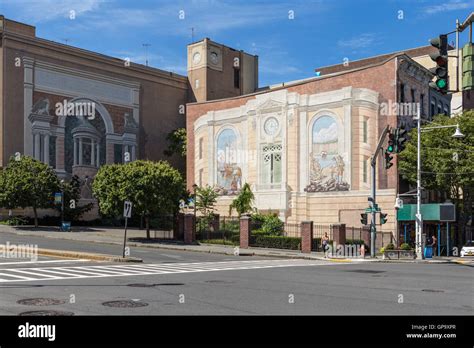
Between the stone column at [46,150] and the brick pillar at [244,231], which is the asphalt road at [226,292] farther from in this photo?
the stone column at [46,150]

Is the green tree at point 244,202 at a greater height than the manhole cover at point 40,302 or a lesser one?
greater

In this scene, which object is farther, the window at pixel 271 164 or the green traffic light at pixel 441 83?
the window at pixel 271 164

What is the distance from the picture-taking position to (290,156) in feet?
176

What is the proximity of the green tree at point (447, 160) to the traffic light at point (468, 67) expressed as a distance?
3446 centimetres

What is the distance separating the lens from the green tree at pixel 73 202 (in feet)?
203

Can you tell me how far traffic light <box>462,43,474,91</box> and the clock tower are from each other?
69.9 metres

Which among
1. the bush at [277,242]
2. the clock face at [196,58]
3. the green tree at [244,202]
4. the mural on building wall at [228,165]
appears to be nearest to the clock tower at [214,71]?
the clock face at [196,58]

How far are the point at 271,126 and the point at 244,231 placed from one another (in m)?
13.5

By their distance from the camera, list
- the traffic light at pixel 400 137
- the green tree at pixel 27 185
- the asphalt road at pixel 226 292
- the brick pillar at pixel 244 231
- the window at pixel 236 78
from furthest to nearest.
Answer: the window at pixel 236 78, the green tree at pixel 27 185, the brick pillar at pixel 244 231, the traffic light at pixel 400 137, the asphalt road at pixel 226 292

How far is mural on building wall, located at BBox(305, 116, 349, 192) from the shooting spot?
5075 cm

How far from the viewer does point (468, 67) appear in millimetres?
11789

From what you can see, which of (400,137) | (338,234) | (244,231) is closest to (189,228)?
(244,231)

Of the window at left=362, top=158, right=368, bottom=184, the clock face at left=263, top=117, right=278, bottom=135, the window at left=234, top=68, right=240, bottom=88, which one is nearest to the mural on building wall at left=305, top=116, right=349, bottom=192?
the window at left=362, top=158, right=368, bottom=184
